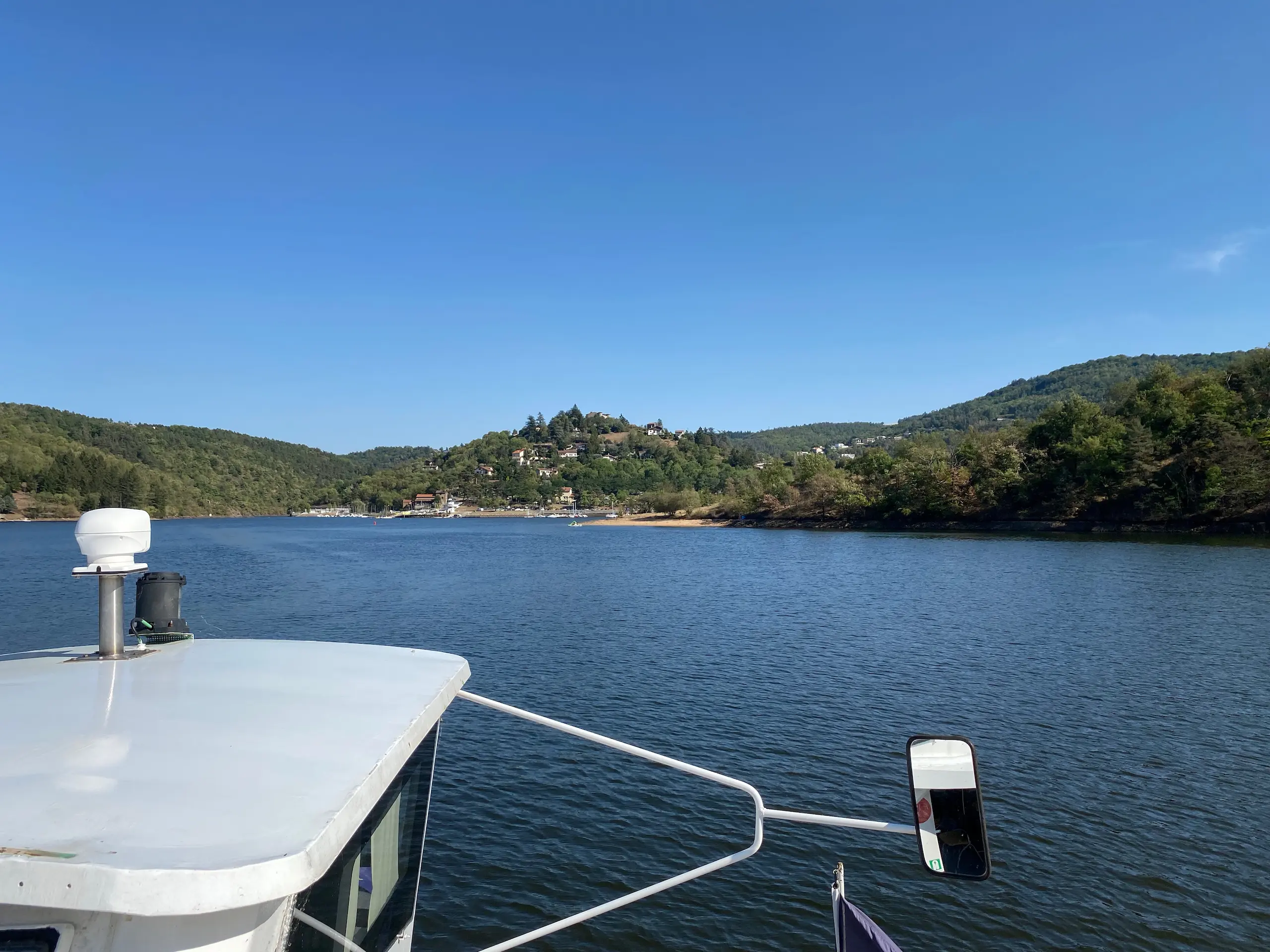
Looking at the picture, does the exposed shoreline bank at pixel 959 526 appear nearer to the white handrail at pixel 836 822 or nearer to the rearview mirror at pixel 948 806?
the white handrail at pixel 836 822

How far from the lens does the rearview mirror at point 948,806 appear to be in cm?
311

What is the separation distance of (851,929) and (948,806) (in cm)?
97

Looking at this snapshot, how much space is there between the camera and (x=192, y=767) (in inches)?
111

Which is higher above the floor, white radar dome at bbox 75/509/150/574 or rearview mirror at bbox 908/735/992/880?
white radar dome at bbox 75/509/150/574

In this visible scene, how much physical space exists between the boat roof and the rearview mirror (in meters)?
2.14

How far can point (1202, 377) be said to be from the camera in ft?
268

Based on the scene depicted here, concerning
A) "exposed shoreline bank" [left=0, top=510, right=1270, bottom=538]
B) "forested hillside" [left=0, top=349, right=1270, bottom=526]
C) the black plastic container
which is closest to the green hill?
"forested hillside" [left=0, top=349, right=1270, bottom=526]

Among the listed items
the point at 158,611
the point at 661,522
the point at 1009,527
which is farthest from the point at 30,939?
the point at 661,522

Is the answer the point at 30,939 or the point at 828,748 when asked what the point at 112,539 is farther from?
the point at 828,748

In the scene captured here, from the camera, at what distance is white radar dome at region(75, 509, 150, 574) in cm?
395

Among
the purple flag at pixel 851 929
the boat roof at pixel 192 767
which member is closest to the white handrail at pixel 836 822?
the purple flag at pixel 851 929

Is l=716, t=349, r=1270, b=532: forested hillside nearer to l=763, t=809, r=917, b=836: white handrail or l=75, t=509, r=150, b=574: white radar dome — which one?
l=763, t=809, r=917, b=836: white handrail

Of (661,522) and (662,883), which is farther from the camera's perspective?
(661,522)

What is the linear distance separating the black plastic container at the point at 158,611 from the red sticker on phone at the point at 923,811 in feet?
14.7
